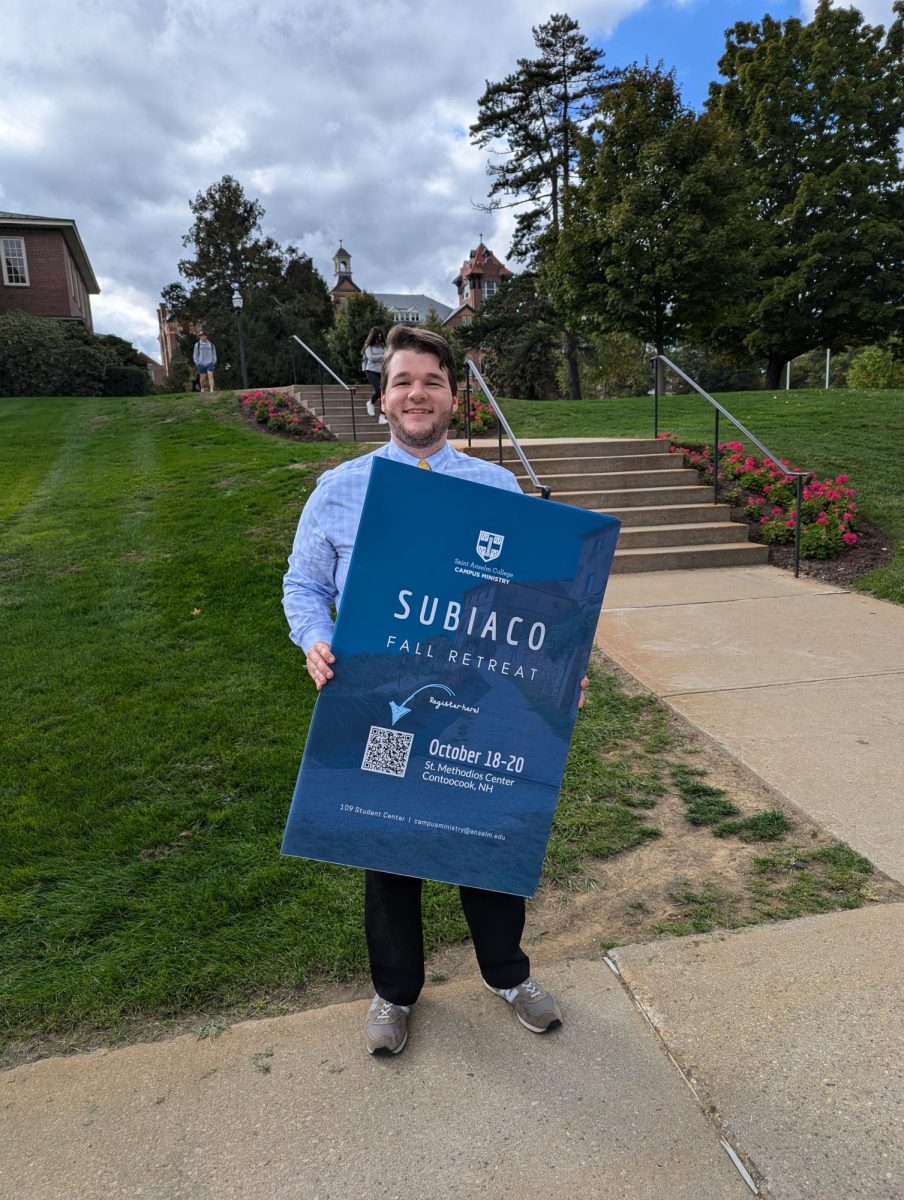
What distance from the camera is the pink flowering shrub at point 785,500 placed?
719 cm

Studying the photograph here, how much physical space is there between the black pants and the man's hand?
0.60 metres

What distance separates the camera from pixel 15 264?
30.7 metres

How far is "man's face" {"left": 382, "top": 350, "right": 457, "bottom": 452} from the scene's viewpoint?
1.93 m

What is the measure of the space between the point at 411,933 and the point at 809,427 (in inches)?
448

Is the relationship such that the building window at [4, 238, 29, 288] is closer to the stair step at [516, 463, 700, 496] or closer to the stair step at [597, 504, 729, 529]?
the stair step at [516, 463, 700, 496]

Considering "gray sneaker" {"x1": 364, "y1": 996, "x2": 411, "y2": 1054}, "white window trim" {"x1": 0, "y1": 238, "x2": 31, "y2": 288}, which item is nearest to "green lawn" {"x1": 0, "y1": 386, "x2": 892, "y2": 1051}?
"gray sneaker" {"x1": 364, "y1": 996, "x2": 411, "y2": 1054}

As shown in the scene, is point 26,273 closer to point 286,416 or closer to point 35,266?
point 35,266

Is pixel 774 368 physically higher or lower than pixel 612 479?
higher

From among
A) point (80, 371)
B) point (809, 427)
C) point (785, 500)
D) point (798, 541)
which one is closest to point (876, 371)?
point (809, 427)

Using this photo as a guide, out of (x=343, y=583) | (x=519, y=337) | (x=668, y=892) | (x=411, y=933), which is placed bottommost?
(x=668, y=892)

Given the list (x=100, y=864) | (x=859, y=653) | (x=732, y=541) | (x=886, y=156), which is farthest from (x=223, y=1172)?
(x=886, y=156)

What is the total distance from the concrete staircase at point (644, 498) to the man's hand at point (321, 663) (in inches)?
224

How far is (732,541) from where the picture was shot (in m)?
7.74

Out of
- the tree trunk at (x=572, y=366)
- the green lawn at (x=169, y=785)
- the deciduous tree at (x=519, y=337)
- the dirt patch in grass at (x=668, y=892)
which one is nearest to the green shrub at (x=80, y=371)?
the deciduous tree at (x=519, y=337)
